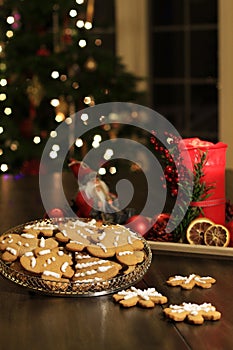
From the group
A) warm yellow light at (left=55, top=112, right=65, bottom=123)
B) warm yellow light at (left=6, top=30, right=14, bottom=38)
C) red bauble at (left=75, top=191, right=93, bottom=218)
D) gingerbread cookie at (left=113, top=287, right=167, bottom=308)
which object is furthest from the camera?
warm yellow light at (left=6, top=30, right=14, bottom=38)

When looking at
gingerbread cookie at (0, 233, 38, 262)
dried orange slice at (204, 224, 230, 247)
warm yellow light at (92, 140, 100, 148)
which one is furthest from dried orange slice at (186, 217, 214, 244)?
warm yellow light at (92, 140, 100, 148)

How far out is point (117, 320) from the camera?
1.37 meters

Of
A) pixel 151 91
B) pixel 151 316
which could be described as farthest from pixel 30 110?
pixel 151 316

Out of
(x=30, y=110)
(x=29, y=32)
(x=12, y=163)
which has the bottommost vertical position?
(x=12, y=163)

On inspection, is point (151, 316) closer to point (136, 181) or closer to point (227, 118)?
point (136, 181)

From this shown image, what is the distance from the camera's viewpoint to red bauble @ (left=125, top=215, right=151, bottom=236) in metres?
1.80

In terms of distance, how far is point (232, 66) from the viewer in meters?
4.14

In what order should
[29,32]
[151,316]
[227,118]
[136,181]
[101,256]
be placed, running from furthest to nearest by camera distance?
1. [227,118]
2. [29,32]
3. [136,181]
4. [101,256]
5. [151,316]

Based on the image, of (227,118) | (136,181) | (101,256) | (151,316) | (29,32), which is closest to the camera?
(151,316)

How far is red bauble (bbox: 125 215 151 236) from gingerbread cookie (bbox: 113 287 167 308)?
32cm

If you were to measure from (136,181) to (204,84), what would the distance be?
2.03 meters

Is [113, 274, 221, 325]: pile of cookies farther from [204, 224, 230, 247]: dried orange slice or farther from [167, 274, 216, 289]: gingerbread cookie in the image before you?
[204, 224, 230, 247]: dried orange slice

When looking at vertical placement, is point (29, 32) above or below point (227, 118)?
above

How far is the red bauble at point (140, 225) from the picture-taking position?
5.91 ft
